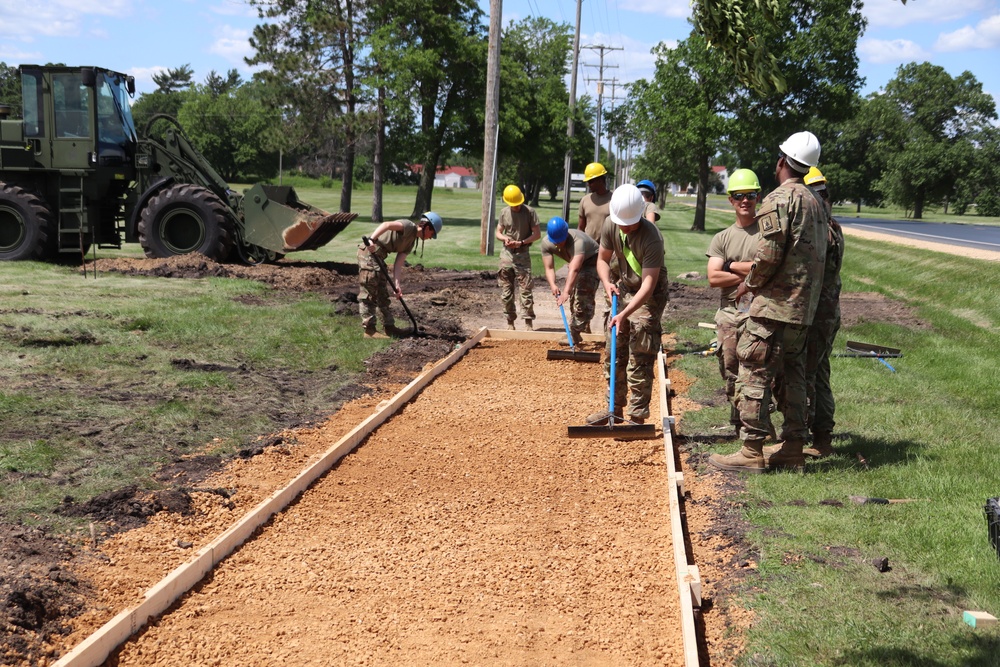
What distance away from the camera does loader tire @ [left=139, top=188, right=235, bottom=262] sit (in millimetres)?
16562

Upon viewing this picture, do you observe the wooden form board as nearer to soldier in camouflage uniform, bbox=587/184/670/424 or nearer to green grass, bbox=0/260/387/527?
soldier in camouflage uniform, bbox=587/184/670/424

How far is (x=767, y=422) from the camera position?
6602 millimetres

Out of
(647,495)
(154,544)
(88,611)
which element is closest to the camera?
(88,611)

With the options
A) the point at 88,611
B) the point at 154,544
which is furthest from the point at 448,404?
the point at 88,611

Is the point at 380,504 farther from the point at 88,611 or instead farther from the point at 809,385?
the point at 809,385

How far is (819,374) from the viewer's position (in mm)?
7035

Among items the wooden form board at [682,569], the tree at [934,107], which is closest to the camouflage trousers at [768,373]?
the wooden form board at [682,569]

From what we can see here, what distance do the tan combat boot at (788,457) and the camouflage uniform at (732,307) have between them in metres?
0.66

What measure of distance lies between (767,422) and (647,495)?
3.28ft

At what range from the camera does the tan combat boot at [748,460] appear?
21.7ft

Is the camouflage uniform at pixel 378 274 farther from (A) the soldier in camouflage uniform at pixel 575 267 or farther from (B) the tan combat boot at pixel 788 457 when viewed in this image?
(B) the tan combat boot at pixel 788 457

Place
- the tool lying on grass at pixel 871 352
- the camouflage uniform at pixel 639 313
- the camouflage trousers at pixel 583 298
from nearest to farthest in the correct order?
the camouflage uniform at pixel 639 313 < the tool lying on grass at pixel 871 352 < the camouflage trousers at pixel 583 298

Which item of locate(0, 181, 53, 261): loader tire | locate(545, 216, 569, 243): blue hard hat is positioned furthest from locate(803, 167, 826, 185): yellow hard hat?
locate(0, 181, 53, 261): loader tire

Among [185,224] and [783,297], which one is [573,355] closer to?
[783,297]
